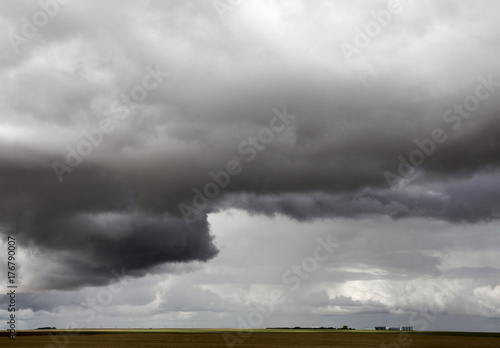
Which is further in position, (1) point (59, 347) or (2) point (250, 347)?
(1) point (59, 347)

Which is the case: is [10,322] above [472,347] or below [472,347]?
above

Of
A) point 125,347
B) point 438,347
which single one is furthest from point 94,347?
point 438,347

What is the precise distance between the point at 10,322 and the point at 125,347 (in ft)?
193

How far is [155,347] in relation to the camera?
554 feet

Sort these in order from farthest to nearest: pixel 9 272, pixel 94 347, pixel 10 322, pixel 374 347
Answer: pixel 374 347 < pixel 94 347 < pixel 10 322 < pixel 9 272

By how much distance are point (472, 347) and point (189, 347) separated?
10030 cm

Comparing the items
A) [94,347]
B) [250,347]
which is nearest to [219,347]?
[250,347]

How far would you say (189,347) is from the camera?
172625mm

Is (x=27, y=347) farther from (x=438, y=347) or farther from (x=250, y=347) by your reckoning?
(x=438, y=347)

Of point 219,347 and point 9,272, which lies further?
point 219,347

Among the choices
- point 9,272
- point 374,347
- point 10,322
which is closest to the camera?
point 9,272

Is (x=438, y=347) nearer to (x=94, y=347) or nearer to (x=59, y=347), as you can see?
(x=94, y=347)

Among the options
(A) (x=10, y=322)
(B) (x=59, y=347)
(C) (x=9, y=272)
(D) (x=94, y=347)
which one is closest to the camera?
(C) (x=9, y=272)

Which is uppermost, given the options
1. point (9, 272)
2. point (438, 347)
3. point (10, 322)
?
point (9, 272)
